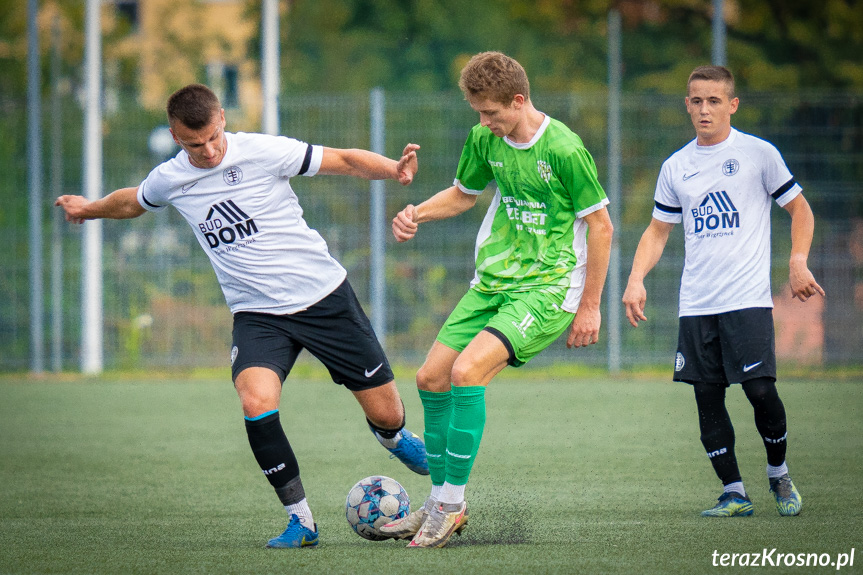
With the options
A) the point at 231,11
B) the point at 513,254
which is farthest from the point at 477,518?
the point at 231,11

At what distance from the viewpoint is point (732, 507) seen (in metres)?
5.47

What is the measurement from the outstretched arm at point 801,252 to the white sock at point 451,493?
75.4 inches

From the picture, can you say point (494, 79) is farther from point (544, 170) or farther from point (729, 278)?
point (729, 278)

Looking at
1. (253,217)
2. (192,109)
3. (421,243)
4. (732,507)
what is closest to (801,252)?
(732,507)

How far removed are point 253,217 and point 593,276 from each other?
5.27 ft

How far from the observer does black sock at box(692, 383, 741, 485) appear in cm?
561

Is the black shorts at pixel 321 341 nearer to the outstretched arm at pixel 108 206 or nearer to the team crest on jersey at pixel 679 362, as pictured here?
the outstretched arm at pixel 108 206

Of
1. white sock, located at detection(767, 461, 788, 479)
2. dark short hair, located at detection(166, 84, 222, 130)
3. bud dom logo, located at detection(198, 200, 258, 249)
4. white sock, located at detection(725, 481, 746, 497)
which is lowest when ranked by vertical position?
white sock, located at detection(725, 481, 746, 497)

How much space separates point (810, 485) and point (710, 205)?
1.75m

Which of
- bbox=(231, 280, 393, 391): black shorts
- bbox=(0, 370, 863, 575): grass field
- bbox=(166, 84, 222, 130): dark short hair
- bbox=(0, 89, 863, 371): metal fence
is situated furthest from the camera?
bbox=(0, 89, 863, 371): metal fence

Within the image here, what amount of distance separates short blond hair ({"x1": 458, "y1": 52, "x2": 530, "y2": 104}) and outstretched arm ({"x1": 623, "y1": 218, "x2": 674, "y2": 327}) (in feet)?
4.24

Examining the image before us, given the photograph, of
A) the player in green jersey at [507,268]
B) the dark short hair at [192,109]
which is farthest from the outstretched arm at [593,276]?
the dark short hair at [192,109]

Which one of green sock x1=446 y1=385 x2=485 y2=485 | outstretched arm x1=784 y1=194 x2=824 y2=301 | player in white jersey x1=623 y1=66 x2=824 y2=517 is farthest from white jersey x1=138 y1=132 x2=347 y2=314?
outstretched arm x1=784 y1=194 x2=824 y2=301

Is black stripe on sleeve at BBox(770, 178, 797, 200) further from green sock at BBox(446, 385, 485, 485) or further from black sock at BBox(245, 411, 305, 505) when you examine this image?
black sock at BBox(245, 411, 305, 505)
